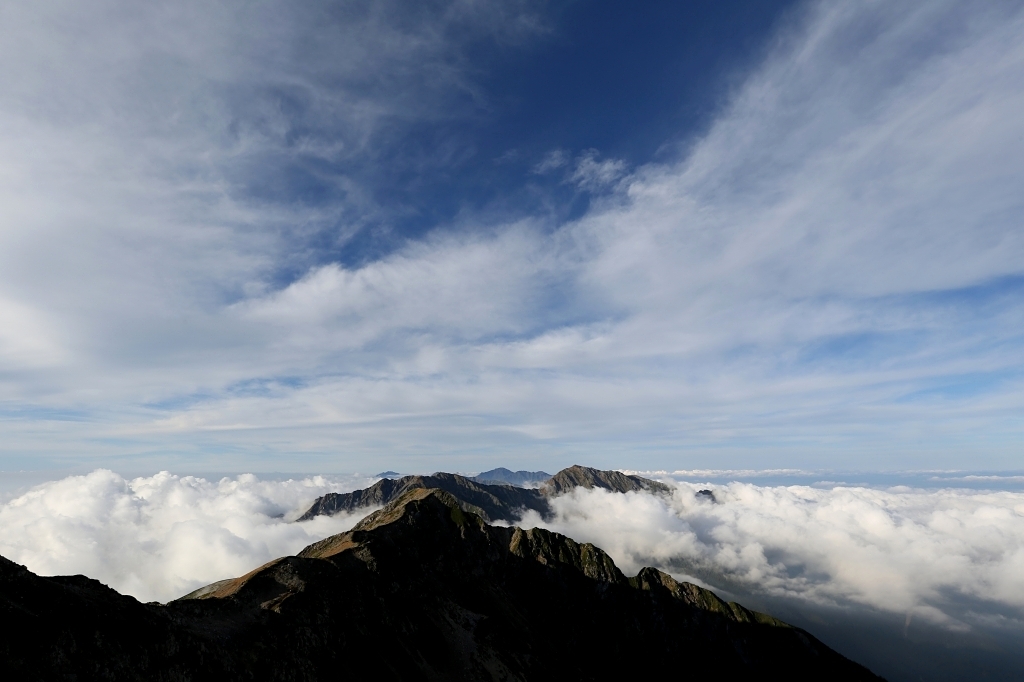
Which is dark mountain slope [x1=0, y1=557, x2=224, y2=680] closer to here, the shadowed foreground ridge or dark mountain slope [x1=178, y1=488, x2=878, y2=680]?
the shadowed foreground ridge

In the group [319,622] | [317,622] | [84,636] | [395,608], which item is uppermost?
[84,636]

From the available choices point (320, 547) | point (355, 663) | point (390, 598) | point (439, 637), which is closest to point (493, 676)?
point (439, 637)

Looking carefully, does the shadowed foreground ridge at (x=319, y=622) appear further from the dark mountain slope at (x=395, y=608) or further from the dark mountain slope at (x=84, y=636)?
the dark mountain slope at (x=395, y=608)

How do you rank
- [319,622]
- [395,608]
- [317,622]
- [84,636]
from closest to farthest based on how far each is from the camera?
[84,636] < [317,622] < [319,622] < [395,608]

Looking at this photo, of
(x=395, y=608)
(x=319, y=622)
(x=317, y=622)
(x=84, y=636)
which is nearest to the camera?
(x=84, y=636)

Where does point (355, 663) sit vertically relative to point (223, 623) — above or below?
below

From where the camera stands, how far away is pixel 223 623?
8081 cm

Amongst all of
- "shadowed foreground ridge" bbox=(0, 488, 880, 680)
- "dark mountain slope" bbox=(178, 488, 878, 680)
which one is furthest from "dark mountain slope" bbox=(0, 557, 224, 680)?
"dark mountain slope" bbox=(178, 488, 878, 680)

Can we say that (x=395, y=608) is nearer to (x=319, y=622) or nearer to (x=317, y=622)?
(x=319, y=622)

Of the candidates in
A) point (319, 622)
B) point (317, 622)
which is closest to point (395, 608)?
point (319, 622)

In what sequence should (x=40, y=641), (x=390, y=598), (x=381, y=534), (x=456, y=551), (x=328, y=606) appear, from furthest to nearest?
(x=456, y=551), (x=381, y=534), (x=390, y=598), (x=328, y=606), (x=40, y=641)

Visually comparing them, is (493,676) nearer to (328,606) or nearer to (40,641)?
(328,606)

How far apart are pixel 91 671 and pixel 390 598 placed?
8417cm

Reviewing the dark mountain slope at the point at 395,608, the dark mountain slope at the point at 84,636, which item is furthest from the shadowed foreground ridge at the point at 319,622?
the dark mountain slope at the point at 395,608
